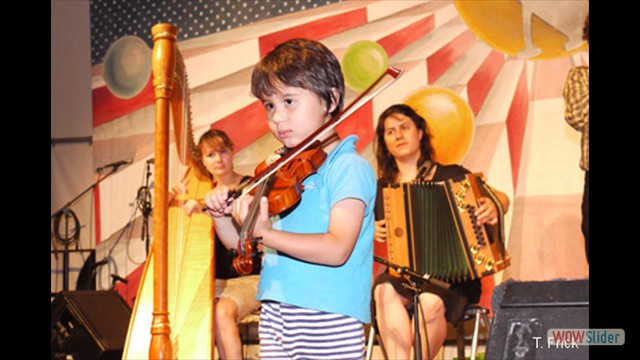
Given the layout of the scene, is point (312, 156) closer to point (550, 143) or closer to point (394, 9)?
point (550, 143)

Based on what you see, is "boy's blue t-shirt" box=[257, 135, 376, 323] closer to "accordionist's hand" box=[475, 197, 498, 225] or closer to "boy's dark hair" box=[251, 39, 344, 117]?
"boy's dark hair" box=[251, 39, 344, 117]

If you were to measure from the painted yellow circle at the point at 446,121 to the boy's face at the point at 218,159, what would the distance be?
47.1 inches

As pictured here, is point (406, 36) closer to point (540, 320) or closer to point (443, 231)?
point (443, 231)

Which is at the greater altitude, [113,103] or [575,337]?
[113,103]

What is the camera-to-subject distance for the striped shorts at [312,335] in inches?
59.7

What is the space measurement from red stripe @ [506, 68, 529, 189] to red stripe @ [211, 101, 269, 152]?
1507 millimetres

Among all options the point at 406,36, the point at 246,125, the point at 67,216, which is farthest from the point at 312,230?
the point at 67,216

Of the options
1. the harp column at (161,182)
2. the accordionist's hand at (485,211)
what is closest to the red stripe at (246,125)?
the accordionist's hand at (485,211)

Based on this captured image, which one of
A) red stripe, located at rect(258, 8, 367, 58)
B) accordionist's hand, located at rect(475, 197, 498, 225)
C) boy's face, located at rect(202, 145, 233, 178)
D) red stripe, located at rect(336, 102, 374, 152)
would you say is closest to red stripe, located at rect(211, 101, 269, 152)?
red stripe, located at rect(258, 8, 367, 58)

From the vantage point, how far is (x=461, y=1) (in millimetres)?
4355

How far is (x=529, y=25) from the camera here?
426 centimetres

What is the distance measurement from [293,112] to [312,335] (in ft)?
1.56

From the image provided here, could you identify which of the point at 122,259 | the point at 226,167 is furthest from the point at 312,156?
the point at 122,259

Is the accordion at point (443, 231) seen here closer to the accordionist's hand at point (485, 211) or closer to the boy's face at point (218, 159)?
the accordionist's hand at point (485, 211)
